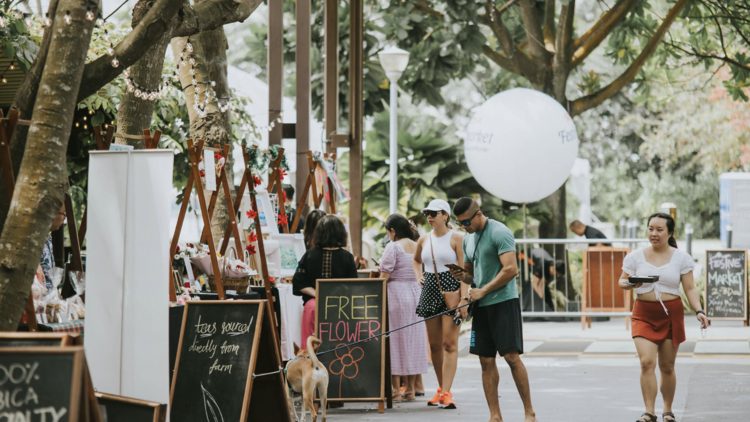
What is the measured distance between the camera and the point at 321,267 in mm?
7418

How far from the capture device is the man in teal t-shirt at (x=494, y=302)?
619cm

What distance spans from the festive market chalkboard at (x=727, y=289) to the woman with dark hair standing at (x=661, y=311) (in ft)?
19.2

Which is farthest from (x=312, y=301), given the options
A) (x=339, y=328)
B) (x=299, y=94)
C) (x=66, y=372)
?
(x=66, y=372)

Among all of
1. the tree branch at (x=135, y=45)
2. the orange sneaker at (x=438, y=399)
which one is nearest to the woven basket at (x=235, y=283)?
the orange sneaker at (x=438, y=399)

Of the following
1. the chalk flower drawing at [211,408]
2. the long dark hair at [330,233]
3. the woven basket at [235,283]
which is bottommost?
the chalk flower drawing at [211,408]

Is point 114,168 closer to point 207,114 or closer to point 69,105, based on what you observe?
point 69,105

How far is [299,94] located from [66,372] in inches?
284

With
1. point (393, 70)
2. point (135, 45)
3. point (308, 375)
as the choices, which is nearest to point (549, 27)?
point (393, 70)

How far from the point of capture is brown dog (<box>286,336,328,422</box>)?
621cm

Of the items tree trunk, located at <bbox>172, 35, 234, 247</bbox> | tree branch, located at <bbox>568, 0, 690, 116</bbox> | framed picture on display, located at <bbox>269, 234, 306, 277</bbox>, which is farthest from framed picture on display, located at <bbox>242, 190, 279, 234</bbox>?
tree branch, located at <bbox>568, 0, 690, 116</bbox>

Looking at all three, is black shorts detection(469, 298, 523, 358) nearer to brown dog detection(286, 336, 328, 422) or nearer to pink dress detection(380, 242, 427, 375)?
brown dog detection(286, 336, 328, 422)

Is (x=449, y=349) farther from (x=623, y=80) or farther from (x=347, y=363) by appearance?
(x=623, y=80)

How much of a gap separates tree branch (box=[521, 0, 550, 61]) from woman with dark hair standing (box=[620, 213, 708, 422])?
912cm

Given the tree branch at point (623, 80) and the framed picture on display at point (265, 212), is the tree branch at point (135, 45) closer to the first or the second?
the framed picture on display at point (265, 212)
